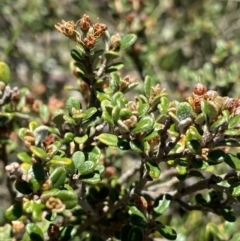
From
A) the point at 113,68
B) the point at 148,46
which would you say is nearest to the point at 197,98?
the point at 113,68

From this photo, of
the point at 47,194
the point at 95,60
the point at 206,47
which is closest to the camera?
the point at 47,194

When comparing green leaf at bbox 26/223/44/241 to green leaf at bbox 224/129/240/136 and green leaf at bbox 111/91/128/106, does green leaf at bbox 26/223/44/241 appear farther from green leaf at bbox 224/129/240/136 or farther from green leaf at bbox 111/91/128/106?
green leaf at bbox 224/129/240/136

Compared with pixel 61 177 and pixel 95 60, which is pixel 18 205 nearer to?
pixel 61 177

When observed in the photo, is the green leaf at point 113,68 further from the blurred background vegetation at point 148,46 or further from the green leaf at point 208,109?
the blurred background vegetation at point 148,46

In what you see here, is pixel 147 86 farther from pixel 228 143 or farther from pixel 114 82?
pixel 228 143

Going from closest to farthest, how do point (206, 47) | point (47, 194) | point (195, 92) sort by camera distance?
point (47, 194) → point (195, 92) → point (206, 47)

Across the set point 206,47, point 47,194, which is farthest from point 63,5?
point 47,194

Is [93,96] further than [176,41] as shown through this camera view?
No

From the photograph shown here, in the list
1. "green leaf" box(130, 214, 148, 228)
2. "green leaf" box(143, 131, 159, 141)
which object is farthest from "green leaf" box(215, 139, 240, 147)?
"green leaf" box(130, 214, 148, 228)

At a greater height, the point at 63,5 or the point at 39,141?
the point at 63,5
